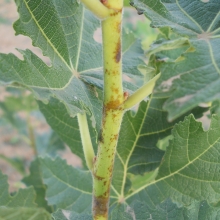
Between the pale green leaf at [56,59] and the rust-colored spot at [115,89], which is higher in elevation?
the pale green leaf at [56,59]

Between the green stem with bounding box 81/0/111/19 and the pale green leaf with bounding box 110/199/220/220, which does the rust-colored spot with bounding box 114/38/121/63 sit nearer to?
the green stem with bounding box 81/0/111/19

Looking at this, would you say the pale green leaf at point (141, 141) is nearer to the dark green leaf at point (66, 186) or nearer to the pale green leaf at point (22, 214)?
the dark green leaf at point (66, 186)

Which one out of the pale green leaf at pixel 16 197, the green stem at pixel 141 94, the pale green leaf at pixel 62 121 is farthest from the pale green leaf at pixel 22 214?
the green stem at pixel 141 94

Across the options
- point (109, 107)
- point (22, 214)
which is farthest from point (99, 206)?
point (22, 214)

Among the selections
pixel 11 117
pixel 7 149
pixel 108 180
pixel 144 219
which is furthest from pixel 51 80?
pixel 7 149

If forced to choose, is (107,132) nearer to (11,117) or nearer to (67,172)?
(67,172)

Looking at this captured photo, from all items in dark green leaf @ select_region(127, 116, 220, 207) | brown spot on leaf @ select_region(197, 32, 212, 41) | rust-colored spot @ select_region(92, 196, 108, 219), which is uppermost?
brown spot on leaf @ select_region(197, 32, 212, 41)

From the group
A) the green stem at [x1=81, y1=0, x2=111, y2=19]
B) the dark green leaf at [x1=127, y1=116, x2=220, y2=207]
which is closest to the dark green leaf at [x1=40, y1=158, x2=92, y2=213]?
the dark green leaf at [x1=127, y1=116, x2=220, y2=207]
